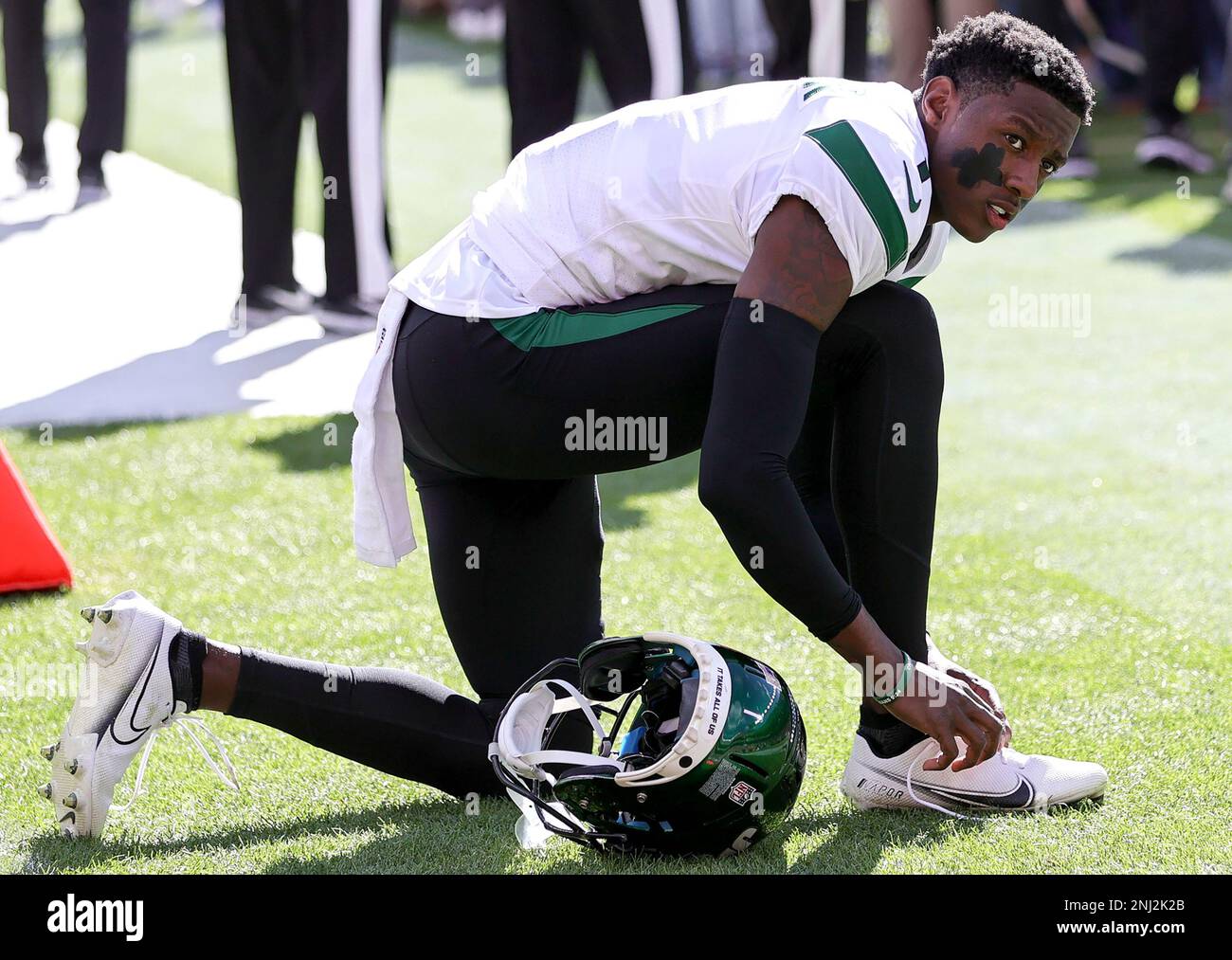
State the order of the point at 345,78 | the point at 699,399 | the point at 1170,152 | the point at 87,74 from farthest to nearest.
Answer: the point at 1170,152 → the point at 87,74 → the point at 345,78 → the point at 699,399

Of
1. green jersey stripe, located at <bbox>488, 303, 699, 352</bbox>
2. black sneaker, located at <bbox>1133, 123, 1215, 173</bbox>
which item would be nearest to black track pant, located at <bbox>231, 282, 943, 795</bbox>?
green jersey stripe, located at <bbox>488, 303, 699, 352</bbox>

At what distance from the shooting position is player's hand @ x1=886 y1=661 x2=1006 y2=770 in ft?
7.81

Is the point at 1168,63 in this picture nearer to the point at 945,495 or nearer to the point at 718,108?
the point at 945,495

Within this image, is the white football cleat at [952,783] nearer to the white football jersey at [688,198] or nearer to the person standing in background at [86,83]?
the white football jersey at [688,198]

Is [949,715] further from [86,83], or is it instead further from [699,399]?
[86,83]

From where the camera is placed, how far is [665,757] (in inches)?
92.6

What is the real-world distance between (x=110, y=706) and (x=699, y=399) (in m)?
1.03

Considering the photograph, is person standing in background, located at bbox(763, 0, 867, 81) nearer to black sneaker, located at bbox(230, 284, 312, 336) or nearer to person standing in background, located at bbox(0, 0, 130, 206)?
black sneaker, located at bbox(230, 284, 312, 336)

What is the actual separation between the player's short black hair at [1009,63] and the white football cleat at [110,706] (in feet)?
4.86

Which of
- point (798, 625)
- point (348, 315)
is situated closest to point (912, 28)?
point (348, 315)

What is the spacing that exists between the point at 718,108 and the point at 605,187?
21 cm

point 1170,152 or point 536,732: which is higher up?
point 536,732

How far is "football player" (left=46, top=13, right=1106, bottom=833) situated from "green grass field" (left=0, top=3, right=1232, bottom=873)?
5.8 inches

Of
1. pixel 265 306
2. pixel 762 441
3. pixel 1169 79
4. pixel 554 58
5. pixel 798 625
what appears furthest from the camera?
pixel 1169 79
